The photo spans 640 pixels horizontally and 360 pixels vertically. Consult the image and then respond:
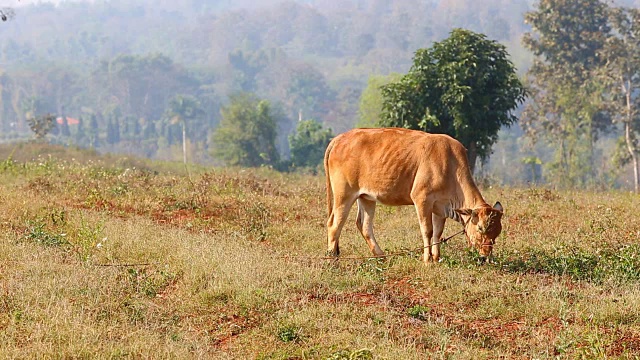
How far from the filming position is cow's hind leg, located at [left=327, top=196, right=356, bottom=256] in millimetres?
11039

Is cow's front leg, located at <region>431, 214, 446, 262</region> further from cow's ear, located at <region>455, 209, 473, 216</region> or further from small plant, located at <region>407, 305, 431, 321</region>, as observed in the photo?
small plant, located at <region>407, 305, 431, 321</region>

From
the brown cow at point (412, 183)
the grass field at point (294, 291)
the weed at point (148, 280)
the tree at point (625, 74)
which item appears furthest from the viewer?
the tree at point (625, 74)

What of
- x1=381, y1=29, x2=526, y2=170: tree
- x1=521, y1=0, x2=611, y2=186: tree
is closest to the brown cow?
x1=381, y1=29, x2=526, y2=170: tree

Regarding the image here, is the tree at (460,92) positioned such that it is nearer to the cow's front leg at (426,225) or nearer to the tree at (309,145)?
the cow's front leg at (426,225)

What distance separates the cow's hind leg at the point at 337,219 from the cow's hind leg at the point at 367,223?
358 millimetres

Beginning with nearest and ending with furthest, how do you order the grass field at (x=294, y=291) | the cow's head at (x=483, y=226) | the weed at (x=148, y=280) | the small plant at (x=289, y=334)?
the grass field at (x=294, y=291) → the small plant at (x=289, y=334) → the weed at (x=148, y=280) → the cow's head at (x=483, y=226)

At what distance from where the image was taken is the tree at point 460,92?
22.3 meters

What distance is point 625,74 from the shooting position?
1941 inches

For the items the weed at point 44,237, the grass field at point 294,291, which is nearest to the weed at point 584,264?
the grass field at point 294,291

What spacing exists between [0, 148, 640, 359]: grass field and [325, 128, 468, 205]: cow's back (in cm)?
104

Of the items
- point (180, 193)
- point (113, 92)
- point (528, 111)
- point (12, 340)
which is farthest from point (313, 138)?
point (113, 92)

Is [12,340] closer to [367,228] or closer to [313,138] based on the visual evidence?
[367,228]

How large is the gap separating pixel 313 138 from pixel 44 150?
31.0 metres

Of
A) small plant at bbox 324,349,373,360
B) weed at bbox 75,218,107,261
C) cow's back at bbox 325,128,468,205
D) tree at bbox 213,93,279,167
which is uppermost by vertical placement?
cow's back at bbox 325,128,468,205
